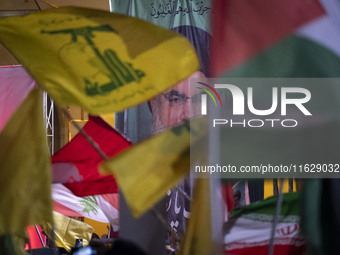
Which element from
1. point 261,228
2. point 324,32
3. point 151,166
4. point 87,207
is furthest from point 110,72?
point 87,207

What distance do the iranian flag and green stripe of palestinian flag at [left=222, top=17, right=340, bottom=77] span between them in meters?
1.56

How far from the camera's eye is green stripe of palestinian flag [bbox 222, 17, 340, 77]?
3.83m

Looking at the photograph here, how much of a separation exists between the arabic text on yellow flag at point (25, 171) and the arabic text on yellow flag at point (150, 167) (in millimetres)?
1413

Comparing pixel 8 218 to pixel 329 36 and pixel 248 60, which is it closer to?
pixel 248 60

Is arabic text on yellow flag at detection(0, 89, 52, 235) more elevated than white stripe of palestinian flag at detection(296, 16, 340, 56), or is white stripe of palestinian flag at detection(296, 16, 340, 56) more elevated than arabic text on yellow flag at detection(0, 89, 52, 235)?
white stripe of palestinian flag at detection(296, 16, 340, 56)

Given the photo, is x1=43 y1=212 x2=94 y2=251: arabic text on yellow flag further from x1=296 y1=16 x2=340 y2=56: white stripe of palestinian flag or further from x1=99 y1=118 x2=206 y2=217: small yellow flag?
x1=296 y1=16 x2=340 y2=56: white stripe of palestinian flag

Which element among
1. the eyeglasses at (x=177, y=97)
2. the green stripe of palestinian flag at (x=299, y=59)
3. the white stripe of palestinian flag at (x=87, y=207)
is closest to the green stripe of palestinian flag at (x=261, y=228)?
the green stripe of palestinian flag at (x=299, y=59)

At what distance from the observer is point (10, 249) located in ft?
17.0

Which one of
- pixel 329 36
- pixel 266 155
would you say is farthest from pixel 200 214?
pixel 329 36

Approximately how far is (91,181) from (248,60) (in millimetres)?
4574

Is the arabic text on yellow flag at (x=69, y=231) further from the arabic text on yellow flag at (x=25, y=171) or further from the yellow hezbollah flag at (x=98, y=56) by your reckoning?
the yellow hezbollah flag at (x=98, y=56)

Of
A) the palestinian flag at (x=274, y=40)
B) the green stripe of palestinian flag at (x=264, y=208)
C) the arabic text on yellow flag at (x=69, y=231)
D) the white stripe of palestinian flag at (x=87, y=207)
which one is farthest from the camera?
the arabic text on yellow flag at (x=69, y=231)

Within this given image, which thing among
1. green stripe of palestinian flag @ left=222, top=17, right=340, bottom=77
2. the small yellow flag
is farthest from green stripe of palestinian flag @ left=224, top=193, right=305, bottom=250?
green stripe of palestinian flag @ left=222, top=17, right=340, bottom=77

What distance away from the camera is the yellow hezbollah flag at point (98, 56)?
4.19 m
